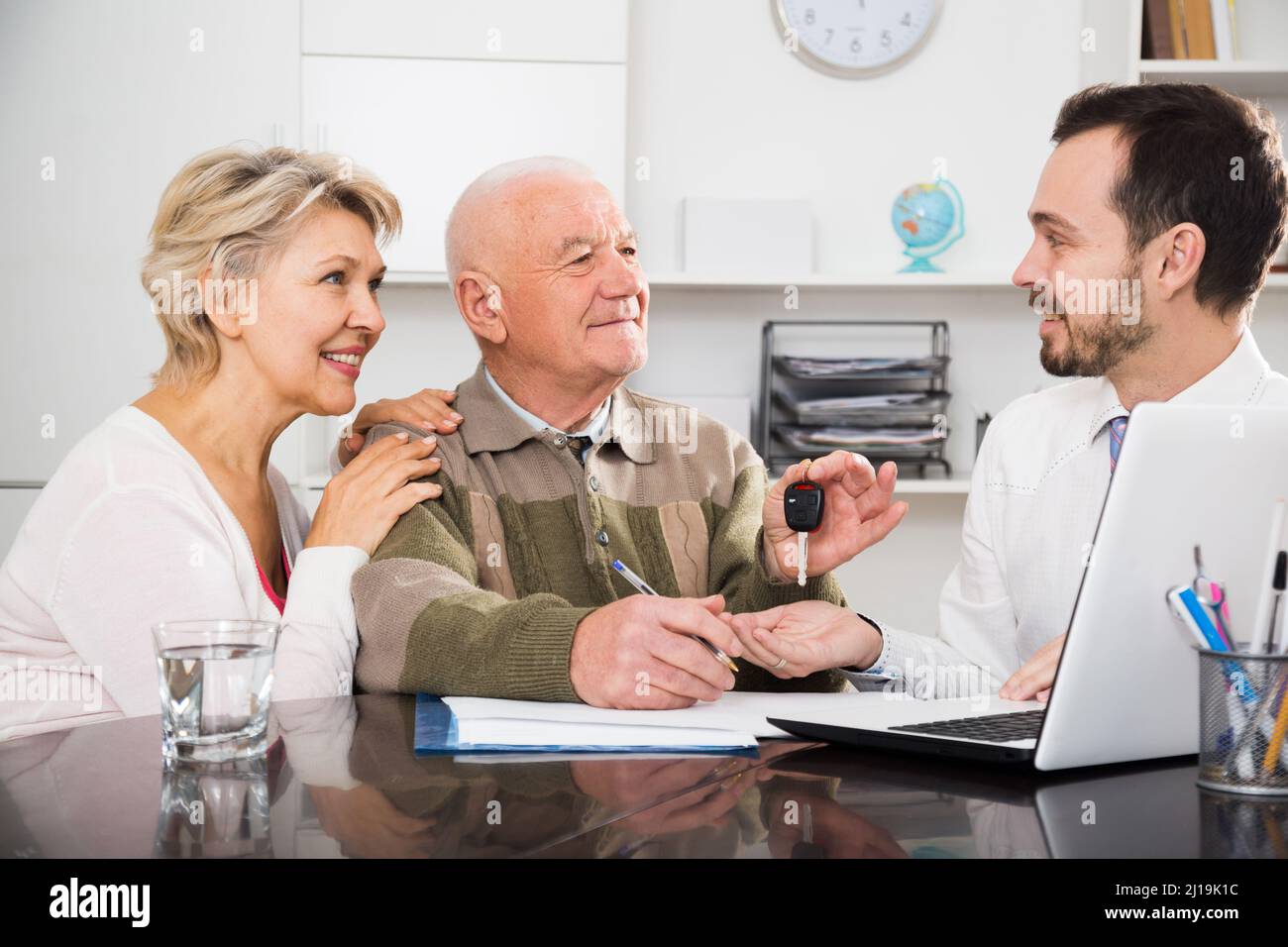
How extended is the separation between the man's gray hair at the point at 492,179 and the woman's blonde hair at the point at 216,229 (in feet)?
0.60

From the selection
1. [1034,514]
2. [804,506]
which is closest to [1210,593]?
[804,506]

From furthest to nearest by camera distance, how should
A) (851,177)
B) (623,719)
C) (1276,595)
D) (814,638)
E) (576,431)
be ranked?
(851,177) → (576,431) → (814,638) → (623,719) → (1276,595)

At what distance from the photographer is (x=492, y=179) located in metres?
1.86

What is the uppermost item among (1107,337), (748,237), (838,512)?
(748,237)

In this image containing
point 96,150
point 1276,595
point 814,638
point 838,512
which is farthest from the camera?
point 96,150

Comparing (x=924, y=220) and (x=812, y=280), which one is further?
(x=924, y=220)

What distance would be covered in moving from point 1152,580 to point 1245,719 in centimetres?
11

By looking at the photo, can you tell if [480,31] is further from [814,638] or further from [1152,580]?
[1152,580]

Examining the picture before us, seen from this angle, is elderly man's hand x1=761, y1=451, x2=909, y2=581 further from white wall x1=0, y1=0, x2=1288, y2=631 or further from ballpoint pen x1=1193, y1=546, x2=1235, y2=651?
white wall x1=0, y1=0, x2=1288, y2=631

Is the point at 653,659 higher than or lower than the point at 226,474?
lower

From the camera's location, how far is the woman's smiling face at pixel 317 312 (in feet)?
5.53
